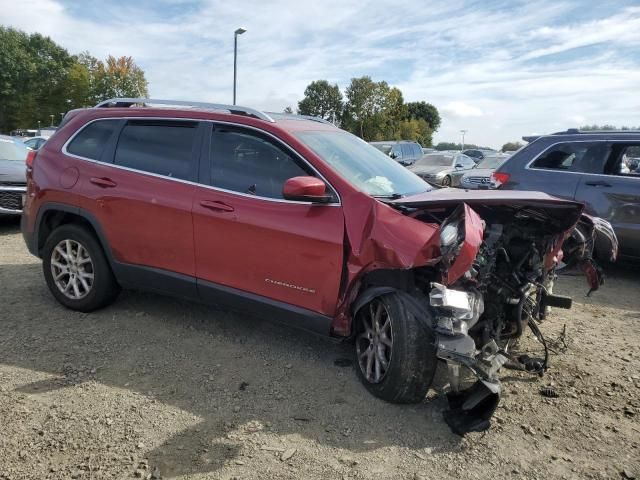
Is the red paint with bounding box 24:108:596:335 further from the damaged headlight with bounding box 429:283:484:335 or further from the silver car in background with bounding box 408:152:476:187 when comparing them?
the silver car in background with bounding box 408:152:476:187

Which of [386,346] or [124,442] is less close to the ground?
[386,346]

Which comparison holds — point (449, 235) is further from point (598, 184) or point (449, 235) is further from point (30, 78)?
point (30, 78)

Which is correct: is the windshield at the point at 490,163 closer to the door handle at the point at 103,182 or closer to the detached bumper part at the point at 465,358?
the door handle at the point at 103,182

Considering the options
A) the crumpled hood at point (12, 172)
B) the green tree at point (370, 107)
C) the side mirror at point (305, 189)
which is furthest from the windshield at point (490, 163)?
the green tree at point (370, 107)

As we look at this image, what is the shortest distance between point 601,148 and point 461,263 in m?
4.64

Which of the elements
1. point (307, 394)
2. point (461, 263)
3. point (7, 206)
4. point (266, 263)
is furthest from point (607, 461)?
point (7, 206)

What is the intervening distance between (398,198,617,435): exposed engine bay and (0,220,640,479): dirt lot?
25cm

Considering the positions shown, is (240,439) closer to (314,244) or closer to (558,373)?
(314,244)

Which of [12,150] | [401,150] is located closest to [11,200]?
[12,150]

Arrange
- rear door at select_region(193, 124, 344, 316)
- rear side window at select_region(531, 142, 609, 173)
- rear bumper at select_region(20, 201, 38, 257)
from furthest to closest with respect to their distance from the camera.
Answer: rear side window at select_region(531, 142, 609, 173) → rear bumper at select_region(20, 201, 38, 257) → rear door at select_region(193, 124, 344, 316)

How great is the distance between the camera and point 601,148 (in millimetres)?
6340

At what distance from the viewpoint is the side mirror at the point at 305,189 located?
325 cm

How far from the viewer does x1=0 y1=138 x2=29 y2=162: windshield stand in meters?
9.28

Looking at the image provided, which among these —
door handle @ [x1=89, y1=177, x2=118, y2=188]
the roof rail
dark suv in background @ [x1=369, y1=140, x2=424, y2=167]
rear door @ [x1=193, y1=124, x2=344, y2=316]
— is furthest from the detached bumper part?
dark suv in background @ [x1=369, y1=140, x2=424, y2=167]
